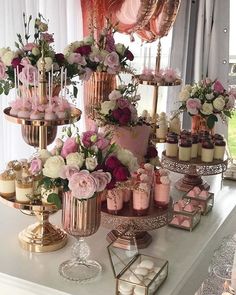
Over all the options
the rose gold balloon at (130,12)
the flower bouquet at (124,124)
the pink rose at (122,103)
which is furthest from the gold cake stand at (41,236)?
the rose gold balloon at (130,12)

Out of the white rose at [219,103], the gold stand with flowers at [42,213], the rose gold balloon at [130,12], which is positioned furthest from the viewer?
the rose gold balloon at [130,12]

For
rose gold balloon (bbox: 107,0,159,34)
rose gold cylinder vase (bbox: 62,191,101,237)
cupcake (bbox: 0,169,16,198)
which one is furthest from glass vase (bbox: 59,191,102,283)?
rose gold balloon (bbox: 107,0,159,34)

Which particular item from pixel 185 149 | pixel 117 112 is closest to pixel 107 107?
pixel 117 112

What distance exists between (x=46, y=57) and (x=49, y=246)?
0.63m

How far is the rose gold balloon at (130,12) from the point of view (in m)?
2.91

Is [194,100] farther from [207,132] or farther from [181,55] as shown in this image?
[181,55]

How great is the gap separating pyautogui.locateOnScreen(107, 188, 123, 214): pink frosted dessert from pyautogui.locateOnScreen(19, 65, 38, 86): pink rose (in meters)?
0.45

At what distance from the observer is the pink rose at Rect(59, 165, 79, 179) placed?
123cm

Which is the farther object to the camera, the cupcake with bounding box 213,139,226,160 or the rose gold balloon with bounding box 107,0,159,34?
the rose gold balloon with bounding box 107,0,159,34

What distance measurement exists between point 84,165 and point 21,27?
1.37 meters

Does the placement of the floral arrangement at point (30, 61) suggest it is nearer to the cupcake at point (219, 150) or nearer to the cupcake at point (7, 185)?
the cupcake at point (7, 185)

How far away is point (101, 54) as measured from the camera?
204 cm

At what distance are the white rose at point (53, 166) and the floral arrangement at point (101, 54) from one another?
26.8 inches

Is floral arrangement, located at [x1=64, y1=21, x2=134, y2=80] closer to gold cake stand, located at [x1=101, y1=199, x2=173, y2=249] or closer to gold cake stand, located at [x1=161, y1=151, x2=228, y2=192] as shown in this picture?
gold cake stand, located at [x1=161, y1=151, x2=228, y2=192]
